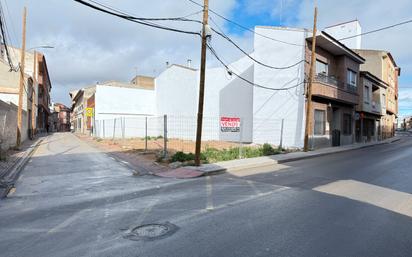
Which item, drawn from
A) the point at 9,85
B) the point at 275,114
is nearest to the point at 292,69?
the point at 275,114

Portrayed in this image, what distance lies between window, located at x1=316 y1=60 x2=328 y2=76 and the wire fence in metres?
4.75

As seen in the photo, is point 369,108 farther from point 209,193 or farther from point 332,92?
point 209,193

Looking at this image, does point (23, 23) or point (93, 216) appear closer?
point (93, 216)

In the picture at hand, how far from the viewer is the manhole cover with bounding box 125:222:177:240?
509 centimetres

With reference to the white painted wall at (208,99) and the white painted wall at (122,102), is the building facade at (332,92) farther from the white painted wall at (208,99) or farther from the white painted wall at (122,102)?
the white painted wall at (122,102)

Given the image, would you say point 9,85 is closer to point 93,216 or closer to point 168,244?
point 93,216

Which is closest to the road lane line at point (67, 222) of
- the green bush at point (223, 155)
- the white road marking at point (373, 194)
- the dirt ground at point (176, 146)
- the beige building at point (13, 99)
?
the white road marking at point (373, 194)

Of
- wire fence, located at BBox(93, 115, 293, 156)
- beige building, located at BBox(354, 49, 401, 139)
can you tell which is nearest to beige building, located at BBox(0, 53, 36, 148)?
wire fence, located at BBox(93, 115, 293, 156)

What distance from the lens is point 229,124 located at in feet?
52.5

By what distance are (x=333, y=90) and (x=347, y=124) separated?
6312 millimetres

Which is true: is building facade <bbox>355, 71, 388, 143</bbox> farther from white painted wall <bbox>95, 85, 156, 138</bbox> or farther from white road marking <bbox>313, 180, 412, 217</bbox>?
white road marking <bbox>313, 180, 412, 217</bbox>

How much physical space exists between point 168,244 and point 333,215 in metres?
3.27

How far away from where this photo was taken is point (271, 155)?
1844cm

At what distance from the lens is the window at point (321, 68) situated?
24.5 meters
